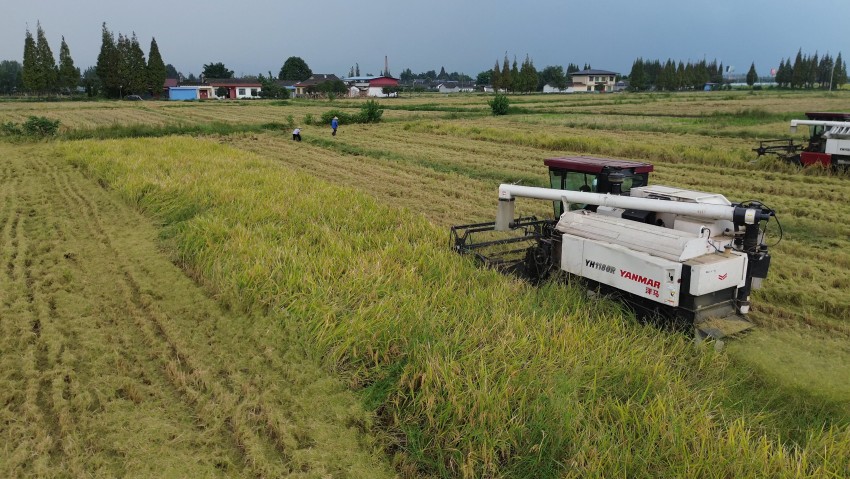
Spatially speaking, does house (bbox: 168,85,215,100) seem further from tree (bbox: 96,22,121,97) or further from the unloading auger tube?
the unloading auger tube

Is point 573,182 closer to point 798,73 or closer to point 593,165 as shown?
point 593,165

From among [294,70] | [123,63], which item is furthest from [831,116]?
[294,70]

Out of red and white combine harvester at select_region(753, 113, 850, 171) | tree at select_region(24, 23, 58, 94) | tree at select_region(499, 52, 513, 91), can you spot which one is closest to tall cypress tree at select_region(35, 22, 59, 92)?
tree at select_region(24, 23, 58, 94)

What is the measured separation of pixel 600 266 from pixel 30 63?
267 ft

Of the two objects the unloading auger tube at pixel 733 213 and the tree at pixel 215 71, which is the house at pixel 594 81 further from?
the unloading auger tube at pixel 733 213

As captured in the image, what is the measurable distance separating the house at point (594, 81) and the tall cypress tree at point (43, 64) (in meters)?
91.1

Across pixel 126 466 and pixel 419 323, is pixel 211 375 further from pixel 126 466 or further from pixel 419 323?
pixel 419 323

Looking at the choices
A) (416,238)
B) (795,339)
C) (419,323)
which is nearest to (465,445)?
(419,323)

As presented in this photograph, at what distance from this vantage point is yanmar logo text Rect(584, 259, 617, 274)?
6185mm

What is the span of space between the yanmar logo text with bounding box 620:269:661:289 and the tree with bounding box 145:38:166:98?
3064 inches

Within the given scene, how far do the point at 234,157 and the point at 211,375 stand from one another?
12882mm

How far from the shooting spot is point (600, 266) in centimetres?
634

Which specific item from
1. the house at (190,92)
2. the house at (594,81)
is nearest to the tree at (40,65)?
the house at (190,92)

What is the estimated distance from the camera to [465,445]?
13.1ft
